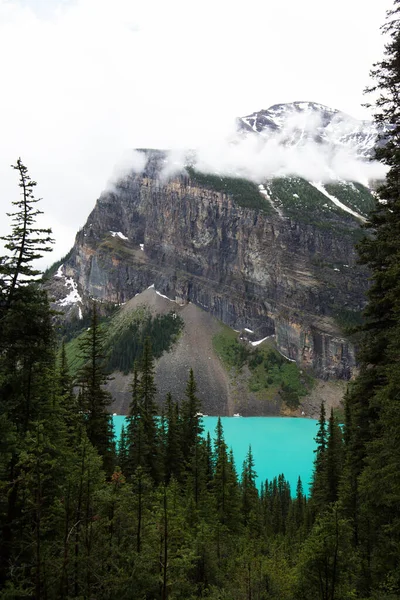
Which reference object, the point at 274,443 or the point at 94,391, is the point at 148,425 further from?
the point at 274,443

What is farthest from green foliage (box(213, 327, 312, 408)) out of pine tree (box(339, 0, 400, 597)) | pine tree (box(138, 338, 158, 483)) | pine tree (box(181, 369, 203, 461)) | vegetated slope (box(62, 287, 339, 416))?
pine tree (box(339, 0, 400, 597))

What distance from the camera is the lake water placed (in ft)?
295

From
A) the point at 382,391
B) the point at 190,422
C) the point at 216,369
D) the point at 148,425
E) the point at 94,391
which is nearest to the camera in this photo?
the point at 382,391

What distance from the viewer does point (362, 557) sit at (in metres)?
16.4

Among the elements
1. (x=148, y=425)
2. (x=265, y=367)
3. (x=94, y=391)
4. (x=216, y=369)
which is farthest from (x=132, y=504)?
(x=265, y=367)

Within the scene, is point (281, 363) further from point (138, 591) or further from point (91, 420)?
point (138, 591)

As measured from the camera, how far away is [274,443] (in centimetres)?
11169

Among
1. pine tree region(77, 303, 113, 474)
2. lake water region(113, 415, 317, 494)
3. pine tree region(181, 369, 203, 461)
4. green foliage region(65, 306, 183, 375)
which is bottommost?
lake water region(113, 415, 317, 494)

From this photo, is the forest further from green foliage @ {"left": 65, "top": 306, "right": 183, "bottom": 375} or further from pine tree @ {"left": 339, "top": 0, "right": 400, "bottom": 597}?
green foliage @ {"left": 65, "top": 306, "right": 183, "bottom": 375}

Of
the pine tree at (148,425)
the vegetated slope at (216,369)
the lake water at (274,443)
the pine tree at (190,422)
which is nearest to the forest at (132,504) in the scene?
the pine tree at (148,425)

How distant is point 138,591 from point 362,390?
1083cm

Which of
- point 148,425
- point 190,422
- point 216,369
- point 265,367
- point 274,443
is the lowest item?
point 274,443

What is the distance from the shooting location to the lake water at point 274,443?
3536 inches

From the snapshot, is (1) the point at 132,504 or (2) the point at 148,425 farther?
(2) the point at 148,425
